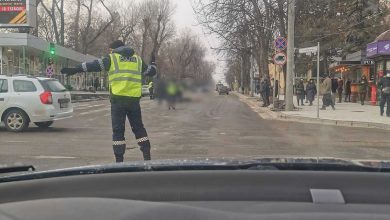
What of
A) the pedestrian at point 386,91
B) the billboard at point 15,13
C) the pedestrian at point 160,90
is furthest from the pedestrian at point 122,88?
the billboard at point 15,13

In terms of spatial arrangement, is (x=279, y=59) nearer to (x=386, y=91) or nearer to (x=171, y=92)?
(x=386, y=91)

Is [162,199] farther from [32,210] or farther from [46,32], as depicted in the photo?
[46,32]

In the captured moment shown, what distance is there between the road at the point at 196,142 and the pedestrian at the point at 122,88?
49 cm

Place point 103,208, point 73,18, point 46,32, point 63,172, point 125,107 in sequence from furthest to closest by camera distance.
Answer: point 46,32 → point 73,18 → point 125,107 → point 63,172 → point 103,208

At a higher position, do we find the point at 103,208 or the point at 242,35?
the point at 242,35

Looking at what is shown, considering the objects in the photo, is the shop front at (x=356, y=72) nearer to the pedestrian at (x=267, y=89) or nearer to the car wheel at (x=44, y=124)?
the pedestrian at (x=267, y=89)

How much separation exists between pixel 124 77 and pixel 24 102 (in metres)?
7.40

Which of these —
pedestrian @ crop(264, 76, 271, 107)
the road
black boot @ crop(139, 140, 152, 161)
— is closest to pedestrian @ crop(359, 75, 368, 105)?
pedestrian @ crop(264, 76, 271, 107)

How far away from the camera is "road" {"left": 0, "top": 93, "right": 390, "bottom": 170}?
10.1 meters

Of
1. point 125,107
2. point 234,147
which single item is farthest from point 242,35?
point 125,107

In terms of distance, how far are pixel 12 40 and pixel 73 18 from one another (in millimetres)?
37797

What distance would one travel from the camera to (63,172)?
7.66 feet

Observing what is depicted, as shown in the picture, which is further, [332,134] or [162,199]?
[332,134]

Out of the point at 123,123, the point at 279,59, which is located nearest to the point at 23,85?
the point at 123,123
